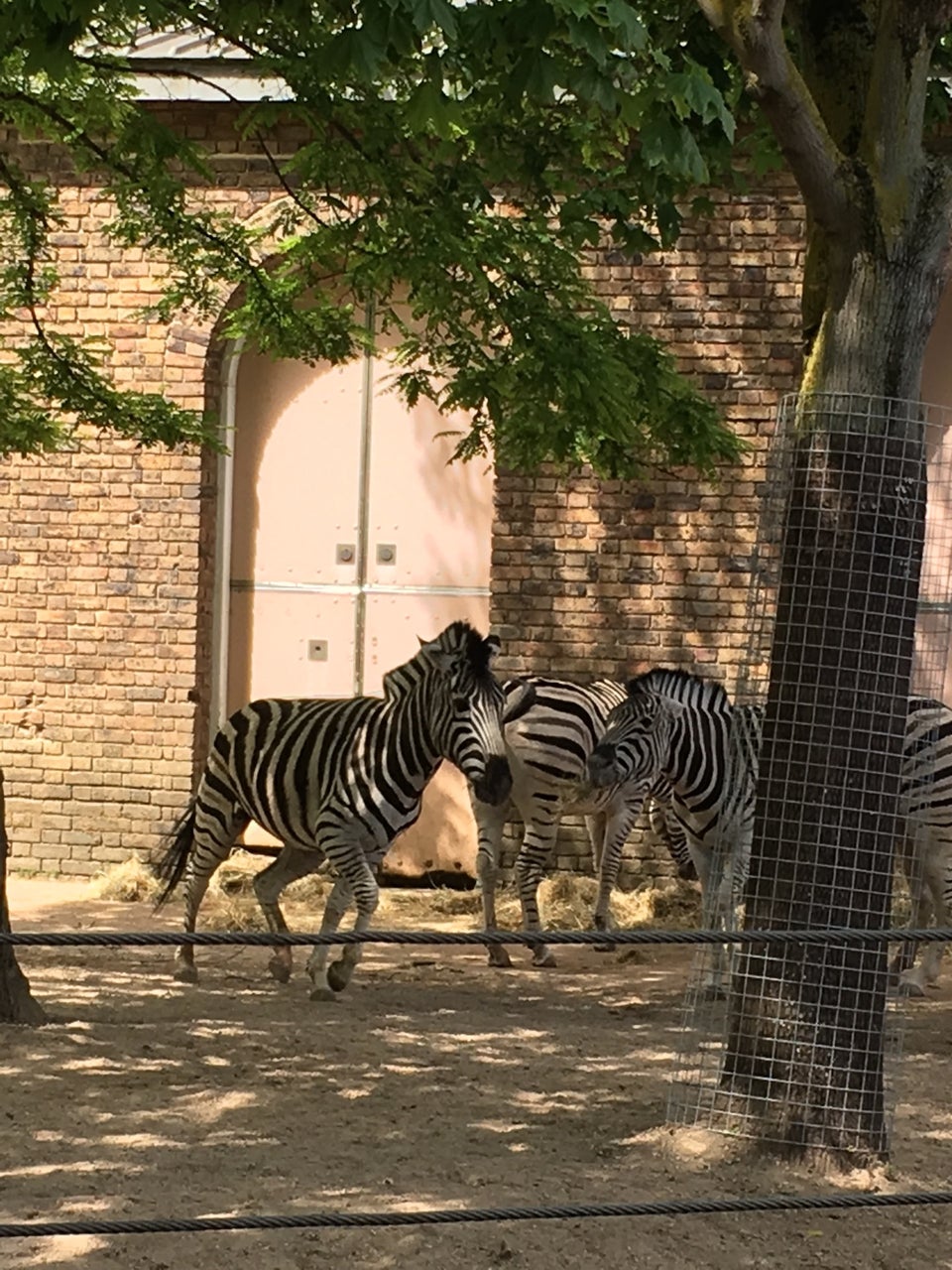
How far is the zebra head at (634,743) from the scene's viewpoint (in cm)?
895

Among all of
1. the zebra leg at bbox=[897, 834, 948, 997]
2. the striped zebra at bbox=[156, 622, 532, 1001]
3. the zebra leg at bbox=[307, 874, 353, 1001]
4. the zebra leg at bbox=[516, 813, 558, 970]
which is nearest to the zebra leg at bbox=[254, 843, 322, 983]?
the striped zebra at bbox=[156, 622, 532, 1001]

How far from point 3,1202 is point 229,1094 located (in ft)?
4.54

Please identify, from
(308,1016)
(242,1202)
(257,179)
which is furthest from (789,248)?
(242,1202)

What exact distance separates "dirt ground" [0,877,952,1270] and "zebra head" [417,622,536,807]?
40.1 inches

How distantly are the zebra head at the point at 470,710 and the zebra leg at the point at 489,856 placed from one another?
1.12 m

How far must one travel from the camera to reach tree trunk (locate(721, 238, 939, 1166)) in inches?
213

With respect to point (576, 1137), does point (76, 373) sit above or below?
above

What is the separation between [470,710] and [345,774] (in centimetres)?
64

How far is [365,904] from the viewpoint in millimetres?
8102

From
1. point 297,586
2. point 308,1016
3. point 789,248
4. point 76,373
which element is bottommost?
point 308,1016

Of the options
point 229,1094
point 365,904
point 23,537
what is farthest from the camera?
point 23,537

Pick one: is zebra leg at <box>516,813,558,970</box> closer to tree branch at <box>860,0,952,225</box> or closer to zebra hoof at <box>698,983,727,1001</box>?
zebra hoof at <box>698,983,727,1001</box>

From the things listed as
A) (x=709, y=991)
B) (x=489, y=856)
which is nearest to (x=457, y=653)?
(x=489, y=856)

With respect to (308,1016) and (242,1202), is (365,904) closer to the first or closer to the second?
(308,1016)
